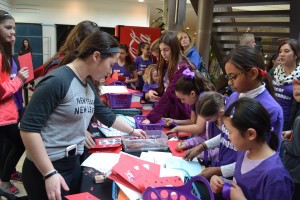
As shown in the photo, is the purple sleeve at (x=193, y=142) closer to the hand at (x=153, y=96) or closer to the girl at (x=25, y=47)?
the hand at (x=153, y=96)

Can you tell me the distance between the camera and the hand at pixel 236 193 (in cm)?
111

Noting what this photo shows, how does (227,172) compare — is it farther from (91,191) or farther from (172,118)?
(172,118)

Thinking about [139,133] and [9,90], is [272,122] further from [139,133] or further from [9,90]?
[9,90]

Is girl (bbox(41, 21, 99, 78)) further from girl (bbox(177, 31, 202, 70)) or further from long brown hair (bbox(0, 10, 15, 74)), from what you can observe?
girl (bbox(177, 31, 202, 70))

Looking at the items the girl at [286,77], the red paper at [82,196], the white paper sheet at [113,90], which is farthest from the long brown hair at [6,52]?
the girl at [286,77]

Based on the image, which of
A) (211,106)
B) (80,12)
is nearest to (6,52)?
(211,106)

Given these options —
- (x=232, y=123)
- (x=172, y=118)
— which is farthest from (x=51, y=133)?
(x=172, y=118)

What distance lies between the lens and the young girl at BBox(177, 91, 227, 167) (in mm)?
1657

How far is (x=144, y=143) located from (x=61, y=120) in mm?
728

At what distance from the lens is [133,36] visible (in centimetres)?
607

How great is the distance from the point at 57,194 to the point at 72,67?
1.82 feet

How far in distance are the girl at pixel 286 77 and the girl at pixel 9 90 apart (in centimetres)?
240

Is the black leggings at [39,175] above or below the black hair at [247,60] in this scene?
below

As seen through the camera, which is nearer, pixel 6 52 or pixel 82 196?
pixel 82 196
